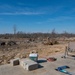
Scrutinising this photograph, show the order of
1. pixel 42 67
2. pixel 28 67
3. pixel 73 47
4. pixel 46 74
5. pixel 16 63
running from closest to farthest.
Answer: pixel 46 74, pixel 28 67, pixel 42 67, pixel 16 63, pixel 73 47

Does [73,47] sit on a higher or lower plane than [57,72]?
higher

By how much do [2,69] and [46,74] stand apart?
103 inches

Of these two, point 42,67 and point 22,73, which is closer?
point 22,73

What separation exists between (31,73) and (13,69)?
1.26 metres

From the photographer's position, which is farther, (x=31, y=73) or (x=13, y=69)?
(x=13, y=69)

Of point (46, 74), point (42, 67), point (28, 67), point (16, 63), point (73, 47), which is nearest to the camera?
point (46, 74)

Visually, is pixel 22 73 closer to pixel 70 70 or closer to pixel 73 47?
pixel 70 70

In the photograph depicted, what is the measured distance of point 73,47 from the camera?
11.2 m

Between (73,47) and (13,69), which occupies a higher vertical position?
(73,47)

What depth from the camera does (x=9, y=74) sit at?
24.0 ft

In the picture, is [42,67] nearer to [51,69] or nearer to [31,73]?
[51,69]

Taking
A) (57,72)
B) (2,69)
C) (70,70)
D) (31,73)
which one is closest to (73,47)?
(70,70)

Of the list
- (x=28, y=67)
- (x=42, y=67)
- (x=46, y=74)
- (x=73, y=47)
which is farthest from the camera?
(x=73, y=47)

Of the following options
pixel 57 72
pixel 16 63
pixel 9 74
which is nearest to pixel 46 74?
pixel 57 72
